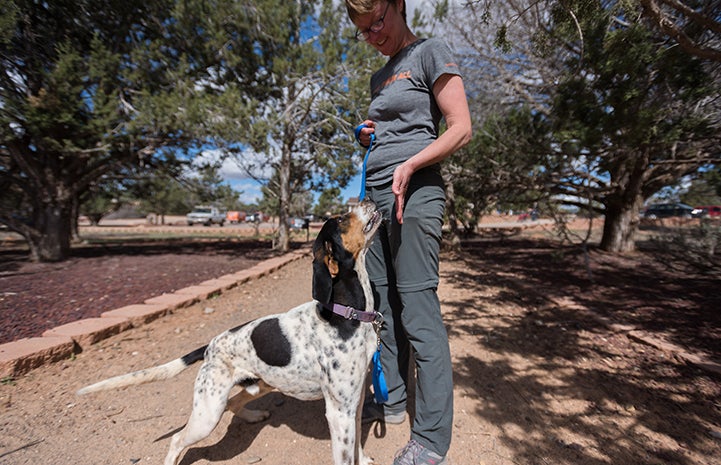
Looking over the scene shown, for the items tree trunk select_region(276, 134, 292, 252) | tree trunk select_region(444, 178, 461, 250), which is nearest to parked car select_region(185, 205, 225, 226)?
tree trunk select_region(276, 134, 292, 252)

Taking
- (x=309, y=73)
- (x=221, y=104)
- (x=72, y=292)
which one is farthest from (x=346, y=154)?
(x=72, y=292)

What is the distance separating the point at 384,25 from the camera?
1.75 meters

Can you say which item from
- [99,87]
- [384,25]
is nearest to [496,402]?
[384,25]

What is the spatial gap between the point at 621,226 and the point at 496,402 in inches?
322

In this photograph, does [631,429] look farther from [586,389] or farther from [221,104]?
[221,104]

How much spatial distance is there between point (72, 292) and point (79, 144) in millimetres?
3842

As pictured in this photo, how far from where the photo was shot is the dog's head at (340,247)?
169cm

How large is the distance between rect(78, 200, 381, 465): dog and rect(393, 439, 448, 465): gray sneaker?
28cm

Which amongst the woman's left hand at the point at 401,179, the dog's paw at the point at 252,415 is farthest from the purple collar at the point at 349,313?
the dog's paw at the point at 252,415

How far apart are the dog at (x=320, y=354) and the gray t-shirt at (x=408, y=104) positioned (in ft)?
1.12

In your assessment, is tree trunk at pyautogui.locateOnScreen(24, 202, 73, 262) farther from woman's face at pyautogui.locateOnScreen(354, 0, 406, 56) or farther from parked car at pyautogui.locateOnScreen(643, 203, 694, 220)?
parked car at pyautogui.locateOnScreen(643, 203, 694, 220)

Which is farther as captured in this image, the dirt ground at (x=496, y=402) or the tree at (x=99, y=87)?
the tree at (x=99, y=87)

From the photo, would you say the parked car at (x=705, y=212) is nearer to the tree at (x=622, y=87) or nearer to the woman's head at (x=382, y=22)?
the tree at (x=622, y=87)

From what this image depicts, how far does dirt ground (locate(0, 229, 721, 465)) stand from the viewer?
6.23 feet
